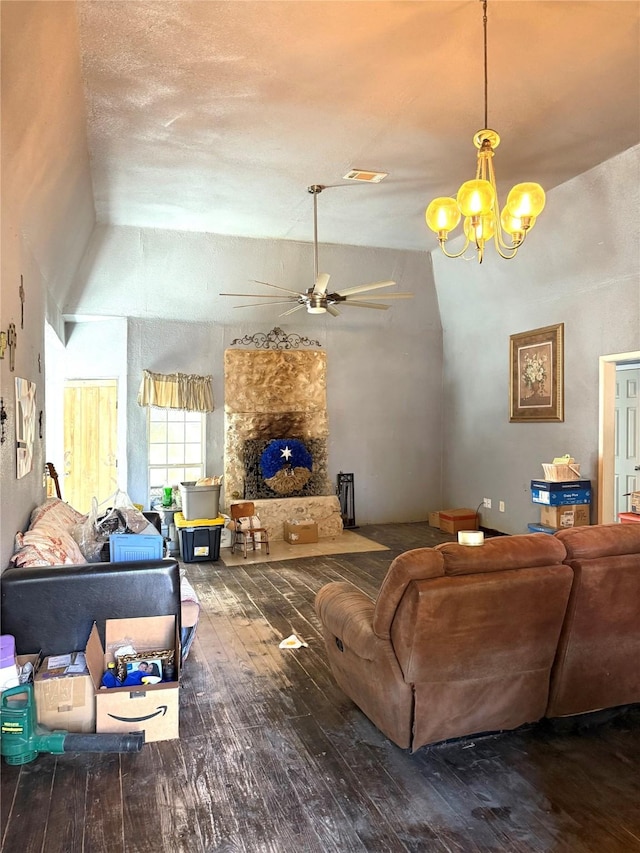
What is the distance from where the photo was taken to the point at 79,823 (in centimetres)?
224

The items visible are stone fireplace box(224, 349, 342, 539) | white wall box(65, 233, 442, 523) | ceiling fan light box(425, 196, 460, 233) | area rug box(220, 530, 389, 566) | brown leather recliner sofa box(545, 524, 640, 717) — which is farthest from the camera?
stone fireplace box(224, 349, 342, 539)

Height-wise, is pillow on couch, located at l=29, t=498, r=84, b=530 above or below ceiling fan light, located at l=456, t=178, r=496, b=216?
below

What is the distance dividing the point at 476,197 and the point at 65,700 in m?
3.39

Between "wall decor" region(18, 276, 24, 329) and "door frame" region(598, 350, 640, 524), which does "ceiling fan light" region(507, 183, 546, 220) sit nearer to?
"door frame" region(598, 350, 640, 524)

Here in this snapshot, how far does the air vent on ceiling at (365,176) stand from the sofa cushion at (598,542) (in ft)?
11.7

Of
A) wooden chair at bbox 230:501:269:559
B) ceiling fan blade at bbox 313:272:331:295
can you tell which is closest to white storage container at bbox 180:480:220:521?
wooden chair at bbox 230:501:269:559

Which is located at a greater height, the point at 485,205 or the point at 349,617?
the point at 485,205

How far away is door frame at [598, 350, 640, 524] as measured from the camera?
5805mm

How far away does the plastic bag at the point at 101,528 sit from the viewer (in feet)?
Answer: 13.6

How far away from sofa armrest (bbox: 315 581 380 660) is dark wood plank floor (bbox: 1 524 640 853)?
0.46 meters

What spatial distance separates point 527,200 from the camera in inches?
138

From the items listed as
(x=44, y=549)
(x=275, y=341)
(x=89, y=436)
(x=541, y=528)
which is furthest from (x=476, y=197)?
(x=89, y=436)

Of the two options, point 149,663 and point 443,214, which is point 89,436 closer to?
point 149,663

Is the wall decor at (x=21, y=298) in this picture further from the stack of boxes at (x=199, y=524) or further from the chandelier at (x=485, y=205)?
the stack of boxes at (x=199, y=524)
